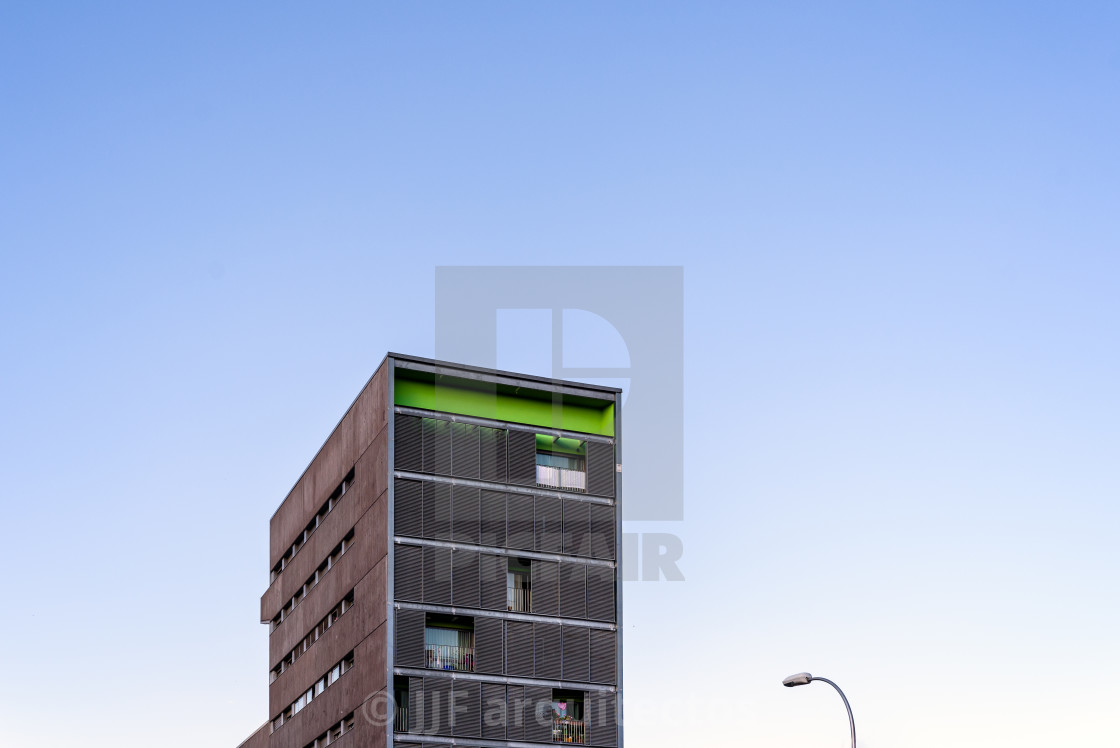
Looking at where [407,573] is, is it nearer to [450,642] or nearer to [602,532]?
[450,642]

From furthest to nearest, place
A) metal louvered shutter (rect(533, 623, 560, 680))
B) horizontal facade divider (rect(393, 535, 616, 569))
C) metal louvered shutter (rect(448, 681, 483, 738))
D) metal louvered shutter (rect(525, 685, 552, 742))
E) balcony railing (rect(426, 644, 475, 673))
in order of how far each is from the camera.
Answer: metal louvered shutter (rect(533, 623, 560, 680)) → metal louvered shutter (rect(525, 685, 552, 742)) → horizontal facade divider (rect(393, 535, 616, 569)) → balcony railing (rect(426, 644, 475, 673)) → metal louvered shutter (rect(448, 681, 483, 738))

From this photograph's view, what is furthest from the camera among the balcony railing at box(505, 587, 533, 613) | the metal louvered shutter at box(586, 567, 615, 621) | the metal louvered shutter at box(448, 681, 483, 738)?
the metal louvered shutter at box(586, 567, 615, 621)

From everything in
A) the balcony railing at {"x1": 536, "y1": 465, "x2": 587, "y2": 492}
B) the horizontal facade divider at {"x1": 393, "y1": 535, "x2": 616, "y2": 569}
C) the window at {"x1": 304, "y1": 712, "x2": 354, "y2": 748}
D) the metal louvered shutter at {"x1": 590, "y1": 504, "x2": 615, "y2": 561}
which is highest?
the balcony railing at {"x1": 536, "y1": 465, "x2": 587, "y2": 492}

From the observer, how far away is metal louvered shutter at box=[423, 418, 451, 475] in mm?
57094

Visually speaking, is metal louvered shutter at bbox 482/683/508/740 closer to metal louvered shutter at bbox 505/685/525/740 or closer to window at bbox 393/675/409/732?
metal louvered shutter at bbox 505/685/525/740

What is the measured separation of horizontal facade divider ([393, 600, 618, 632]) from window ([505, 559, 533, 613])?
406 mm

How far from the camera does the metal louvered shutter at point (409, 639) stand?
54750 millimetres

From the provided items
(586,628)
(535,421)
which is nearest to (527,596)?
(586,628)

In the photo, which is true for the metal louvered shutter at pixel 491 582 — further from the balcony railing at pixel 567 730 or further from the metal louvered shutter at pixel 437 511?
the balcony railing at pixel 567 730

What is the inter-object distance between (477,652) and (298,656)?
50.5 feet

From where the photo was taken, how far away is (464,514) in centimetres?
5731

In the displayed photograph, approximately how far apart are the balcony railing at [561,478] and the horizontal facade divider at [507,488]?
32 cm

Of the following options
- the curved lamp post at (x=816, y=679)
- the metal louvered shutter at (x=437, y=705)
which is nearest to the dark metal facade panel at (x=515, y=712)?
the metal louvered shutter at (x=437, y=705)

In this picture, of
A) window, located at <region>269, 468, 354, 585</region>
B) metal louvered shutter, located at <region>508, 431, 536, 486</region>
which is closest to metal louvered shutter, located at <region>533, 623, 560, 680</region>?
metal louvered shutter, located at <region>508, 431, 536, 486</region>
